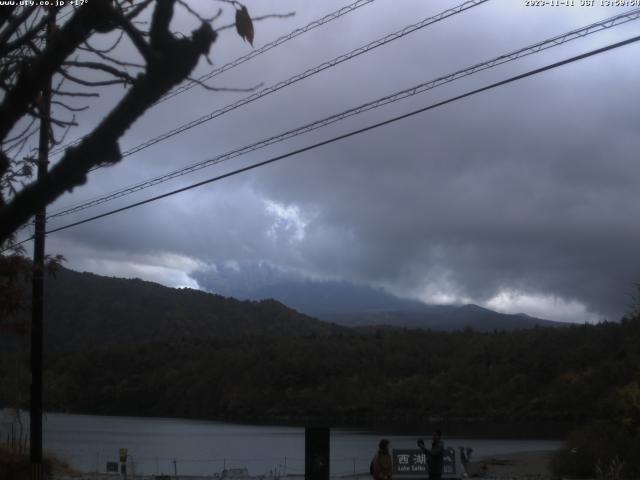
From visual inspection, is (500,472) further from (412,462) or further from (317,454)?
(317,454)

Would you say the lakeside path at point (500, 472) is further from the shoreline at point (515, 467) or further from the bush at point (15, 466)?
the bush at point (15, 466)

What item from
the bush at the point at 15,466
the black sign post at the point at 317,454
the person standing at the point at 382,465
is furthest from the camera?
the bush at the point at 15,466

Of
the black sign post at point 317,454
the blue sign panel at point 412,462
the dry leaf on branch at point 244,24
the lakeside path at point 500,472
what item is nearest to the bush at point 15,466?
the lakeside path at point 500,472

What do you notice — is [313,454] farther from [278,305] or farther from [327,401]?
[278,305]

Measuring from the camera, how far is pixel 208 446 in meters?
63.7

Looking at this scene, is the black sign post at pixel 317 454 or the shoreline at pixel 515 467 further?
the shoreline at pixel 515 467

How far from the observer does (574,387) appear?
8831cm

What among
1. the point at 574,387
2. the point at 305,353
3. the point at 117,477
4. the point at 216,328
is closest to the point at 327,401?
the point at 305,353

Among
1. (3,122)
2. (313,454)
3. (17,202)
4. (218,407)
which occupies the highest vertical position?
(3,122)

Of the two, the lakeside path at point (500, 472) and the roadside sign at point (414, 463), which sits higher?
the roadside sign at point (414, 463)

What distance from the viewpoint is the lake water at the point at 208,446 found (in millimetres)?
45062

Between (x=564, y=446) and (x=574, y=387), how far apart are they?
55.0 metres

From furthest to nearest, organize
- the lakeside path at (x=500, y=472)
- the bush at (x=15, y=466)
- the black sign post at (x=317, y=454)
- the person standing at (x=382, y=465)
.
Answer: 1. the lakeside path at (x=500, y=472)
2. the bush at (x=15, y=466)
3. the person standing at (x=382, y=465)
4. the black sign post at (x=317, y=454)

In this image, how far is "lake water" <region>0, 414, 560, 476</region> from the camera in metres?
45.1
